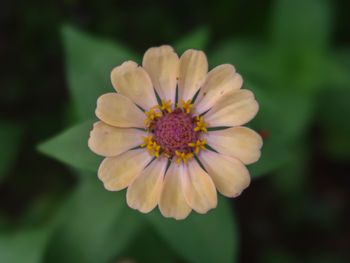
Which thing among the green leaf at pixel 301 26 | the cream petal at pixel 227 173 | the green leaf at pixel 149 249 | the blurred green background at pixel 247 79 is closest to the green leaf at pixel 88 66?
the blurred green background at pixel 247 79

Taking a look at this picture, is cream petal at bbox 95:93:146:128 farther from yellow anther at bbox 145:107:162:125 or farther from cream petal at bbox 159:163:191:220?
cream petal at bbox 159:163:191:220

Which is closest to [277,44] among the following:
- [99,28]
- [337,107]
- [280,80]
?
[280,80]

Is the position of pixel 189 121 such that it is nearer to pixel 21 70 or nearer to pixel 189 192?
pixel 189 192

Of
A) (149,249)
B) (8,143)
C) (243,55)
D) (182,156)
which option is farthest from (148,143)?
(243,55)

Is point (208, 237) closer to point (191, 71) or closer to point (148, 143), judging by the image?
point (148, 143)

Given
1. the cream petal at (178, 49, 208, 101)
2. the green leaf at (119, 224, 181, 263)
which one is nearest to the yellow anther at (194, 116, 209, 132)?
the cream petal at (178, 49, 208, 101)
